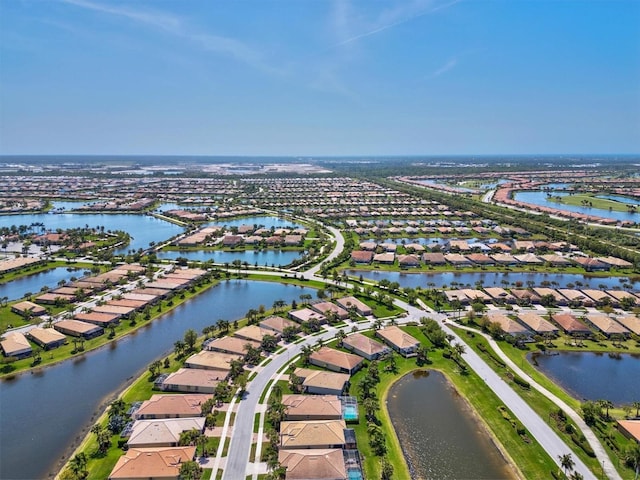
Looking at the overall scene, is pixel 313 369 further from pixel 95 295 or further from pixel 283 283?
pixel 95 295

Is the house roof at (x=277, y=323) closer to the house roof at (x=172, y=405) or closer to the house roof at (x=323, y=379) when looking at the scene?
the house roof at (x=323, y=379)

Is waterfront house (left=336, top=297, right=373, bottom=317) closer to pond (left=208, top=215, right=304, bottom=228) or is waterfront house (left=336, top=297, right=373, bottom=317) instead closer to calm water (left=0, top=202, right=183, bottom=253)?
calm water (left=0, top=202, right=183, bottom=253)

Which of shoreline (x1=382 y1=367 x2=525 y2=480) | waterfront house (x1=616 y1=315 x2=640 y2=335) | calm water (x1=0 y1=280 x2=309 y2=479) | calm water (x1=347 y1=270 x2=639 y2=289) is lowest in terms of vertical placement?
calm water (x1=347 y1=270 x2=639 y2=289)

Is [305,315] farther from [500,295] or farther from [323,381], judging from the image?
[500,295]

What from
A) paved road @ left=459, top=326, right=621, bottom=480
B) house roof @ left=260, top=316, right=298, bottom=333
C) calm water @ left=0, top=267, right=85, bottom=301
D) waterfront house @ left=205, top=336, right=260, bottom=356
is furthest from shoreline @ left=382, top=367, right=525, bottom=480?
calm water @ left=0, top=267, right=85, bottom=301

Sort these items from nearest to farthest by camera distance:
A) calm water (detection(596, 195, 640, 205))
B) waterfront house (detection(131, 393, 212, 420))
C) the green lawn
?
the green lawn → waterfront house (detection(131, 393, 212, 420)) → calm water (detection(596, 195, 640, 205))
